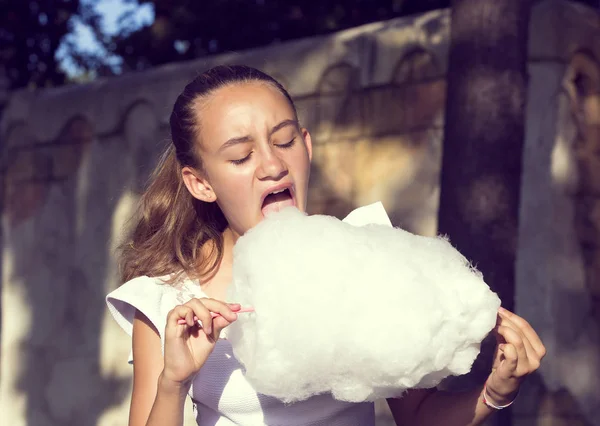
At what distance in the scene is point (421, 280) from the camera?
208 cm

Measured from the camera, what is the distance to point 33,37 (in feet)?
26.8

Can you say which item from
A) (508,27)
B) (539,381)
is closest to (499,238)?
(508,27)

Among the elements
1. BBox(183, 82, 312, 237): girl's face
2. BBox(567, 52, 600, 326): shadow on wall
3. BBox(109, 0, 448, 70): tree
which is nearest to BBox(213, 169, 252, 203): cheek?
BBox(183, 82, 312, 237): girl's face

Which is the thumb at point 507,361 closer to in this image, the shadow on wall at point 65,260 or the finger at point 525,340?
the finger at point 525,340

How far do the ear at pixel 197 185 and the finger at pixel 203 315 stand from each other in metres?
0.60

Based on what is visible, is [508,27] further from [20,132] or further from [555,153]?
[20,132]

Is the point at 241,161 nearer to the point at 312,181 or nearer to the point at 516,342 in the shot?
the point at 516,342

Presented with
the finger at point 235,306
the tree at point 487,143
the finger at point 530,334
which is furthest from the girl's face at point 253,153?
the tree at point 487,143

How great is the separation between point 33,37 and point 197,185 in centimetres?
586

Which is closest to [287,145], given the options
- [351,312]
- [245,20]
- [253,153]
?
[253,153]

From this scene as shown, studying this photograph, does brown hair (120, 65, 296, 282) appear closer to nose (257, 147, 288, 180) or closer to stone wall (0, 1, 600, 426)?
nose (257, 147, 288, 180)

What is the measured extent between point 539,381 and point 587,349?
310 mm

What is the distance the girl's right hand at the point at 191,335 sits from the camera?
85.0 inches

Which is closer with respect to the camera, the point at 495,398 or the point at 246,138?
the point at 495,398
